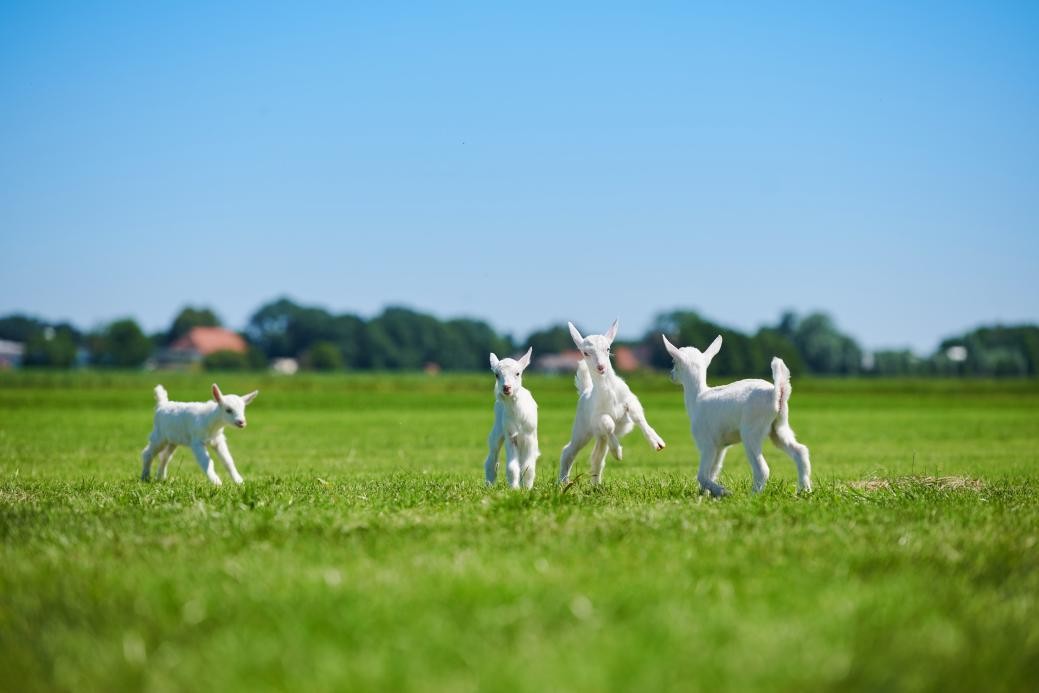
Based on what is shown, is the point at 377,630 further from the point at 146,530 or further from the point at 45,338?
the point at 45,338

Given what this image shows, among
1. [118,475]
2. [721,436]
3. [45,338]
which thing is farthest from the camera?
[45,338]

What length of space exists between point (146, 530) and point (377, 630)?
4288 millimetres

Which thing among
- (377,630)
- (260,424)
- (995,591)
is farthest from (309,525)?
(260,424)

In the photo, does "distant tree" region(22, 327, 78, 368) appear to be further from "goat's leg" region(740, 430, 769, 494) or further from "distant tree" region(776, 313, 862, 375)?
"goat's leg" region(740, 430, 769, 494)

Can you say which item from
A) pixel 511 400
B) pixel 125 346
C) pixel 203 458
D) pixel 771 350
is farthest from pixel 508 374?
pixel 125 346

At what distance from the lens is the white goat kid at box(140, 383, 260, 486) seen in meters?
16.8

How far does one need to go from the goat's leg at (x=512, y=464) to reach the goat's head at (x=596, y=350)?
→ 1.44m

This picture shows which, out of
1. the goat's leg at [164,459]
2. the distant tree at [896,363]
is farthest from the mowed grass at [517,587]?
the distant tree at [896,363]

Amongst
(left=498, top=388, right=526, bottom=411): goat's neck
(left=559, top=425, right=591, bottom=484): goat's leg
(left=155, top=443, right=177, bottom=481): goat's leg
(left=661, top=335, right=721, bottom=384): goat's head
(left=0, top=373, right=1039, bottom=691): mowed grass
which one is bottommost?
(left=155, top=443, right=177, bottom=481): goat's leg

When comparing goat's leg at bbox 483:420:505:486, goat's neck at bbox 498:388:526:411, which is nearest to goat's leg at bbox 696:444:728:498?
goat's neck at bbox 498:388:526:411

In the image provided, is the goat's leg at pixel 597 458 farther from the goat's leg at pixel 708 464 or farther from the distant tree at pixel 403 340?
the distant tree at pixel 403 340

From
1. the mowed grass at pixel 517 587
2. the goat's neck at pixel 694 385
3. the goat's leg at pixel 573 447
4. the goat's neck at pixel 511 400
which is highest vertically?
the goat's neck at pixel 694 385

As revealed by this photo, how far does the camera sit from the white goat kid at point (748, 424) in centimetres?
1253

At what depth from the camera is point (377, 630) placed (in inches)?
230
